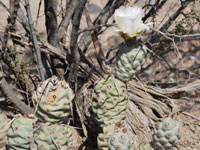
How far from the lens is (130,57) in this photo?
1283 mm

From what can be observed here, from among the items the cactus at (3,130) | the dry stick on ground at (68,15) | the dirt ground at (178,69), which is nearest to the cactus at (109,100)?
the cactus at (3,130)

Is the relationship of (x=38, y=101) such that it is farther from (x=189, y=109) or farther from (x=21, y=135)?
(x=189, y=109)

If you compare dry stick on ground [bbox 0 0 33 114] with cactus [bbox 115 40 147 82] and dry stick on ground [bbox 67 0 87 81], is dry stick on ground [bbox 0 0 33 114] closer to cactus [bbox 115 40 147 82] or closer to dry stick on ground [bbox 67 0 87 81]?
dry stick on ground [bbox 67 0 87 81]

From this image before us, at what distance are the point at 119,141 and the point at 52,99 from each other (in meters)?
0.37

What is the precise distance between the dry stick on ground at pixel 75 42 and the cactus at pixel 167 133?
0.60m

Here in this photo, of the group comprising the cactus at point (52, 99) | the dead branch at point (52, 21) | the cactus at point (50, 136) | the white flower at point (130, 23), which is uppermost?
the dead branch at point (52, 21)

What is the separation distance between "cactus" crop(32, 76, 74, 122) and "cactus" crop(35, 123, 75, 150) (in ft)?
0.15

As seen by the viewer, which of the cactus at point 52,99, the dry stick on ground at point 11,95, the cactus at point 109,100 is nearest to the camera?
the cactus at point 52,99

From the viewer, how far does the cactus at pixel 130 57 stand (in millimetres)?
1279

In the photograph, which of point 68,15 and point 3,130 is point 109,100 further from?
point 68,15

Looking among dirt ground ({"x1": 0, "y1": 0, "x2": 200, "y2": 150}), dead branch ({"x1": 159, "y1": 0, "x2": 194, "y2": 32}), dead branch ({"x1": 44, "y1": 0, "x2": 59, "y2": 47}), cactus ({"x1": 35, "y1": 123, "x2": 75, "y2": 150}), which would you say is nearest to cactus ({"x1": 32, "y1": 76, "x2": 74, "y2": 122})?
cactus ({"x1": 35, "y1": 123, "x2": 75, "y2": 150})

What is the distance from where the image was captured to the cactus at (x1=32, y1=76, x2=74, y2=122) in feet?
3.82

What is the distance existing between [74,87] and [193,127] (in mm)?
1021

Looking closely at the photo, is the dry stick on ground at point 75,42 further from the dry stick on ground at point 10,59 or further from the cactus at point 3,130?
the cactus at point 3,130
